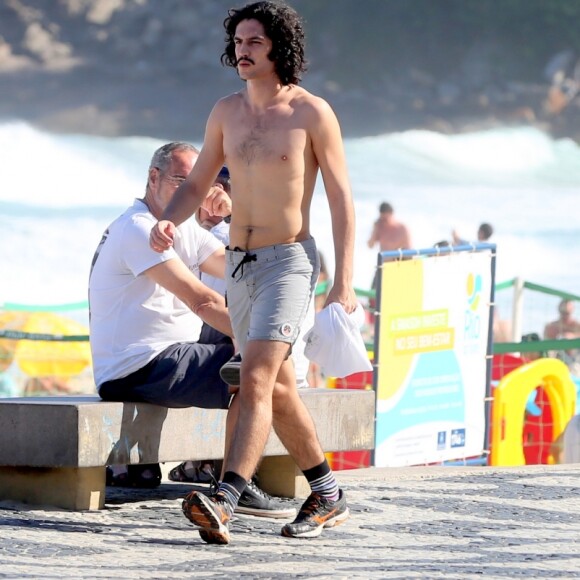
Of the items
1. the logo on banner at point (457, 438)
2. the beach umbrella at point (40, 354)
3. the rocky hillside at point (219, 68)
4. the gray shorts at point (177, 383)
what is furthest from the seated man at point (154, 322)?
the rocky hillside at point (219, 68)

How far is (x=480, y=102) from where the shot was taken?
82.8 feet

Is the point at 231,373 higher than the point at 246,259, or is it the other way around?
the point at 246,259

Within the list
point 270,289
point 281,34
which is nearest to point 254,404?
point 270,289

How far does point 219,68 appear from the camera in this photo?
76.4 ft

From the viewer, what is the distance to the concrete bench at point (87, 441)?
4.29 m

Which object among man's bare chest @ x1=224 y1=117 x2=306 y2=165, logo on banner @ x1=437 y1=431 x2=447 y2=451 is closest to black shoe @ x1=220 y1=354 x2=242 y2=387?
man's bare chest @ x1=224 y1=117 x2=306 y2=165

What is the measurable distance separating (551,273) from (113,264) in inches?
759

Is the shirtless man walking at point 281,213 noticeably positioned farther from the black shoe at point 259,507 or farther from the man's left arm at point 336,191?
the black shoe at point 259,507

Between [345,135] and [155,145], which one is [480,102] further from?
[155,145]

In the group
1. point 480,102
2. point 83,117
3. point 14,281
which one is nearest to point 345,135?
point 480,102

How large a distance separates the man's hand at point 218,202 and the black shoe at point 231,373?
107cm

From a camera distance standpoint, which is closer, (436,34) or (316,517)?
(316,517)

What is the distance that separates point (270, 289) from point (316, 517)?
2.16 feet

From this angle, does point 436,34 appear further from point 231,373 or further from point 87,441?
point 87,441
